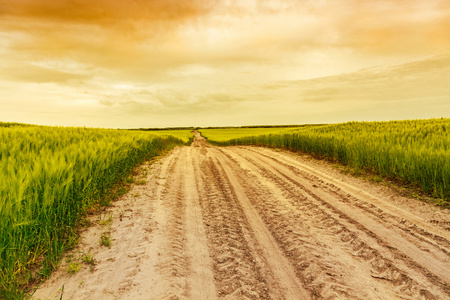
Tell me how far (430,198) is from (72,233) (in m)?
7.56

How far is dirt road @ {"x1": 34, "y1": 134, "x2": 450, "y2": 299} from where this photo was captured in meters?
3.01

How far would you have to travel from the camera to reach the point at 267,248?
3.95 meters

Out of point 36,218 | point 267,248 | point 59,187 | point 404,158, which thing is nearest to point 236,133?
point 404,158

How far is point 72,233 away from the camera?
13.2ft

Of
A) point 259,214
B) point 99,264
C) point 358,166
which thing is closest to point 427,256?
point 259,214

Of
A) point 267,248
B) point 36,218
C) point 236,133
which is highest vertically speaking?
point 236,133

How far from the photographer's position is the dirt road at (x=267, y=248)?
3.01 m

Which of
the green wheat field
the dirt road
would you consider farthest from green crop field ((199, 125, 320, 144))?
the dirt road

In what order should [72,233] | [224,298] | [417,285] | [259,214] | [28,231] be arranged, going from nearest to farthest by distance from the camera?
[224,298] → [417,285] → [28,231] → [72,233] → [259,214]

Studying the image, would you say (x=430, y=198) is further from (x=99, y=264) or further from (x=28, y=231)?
(x=28, y=231)

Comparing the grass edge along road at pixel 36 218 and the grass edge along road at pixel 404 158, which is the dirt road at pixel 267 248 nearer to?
the grass edge along road at pixel 36 218

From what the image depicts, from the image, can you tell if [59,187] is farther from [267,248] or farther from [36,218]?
[267,248]

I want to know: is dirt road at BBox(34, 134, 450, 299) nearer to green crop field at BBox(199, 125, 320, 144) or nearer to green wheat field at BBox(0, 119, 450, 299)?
green wheat field at BBox(0, 119, 450, 299)

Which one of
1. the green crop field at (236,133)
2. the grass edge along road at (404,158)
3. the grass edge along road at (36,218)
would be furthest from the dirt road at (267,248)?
the green crop field at (236,133)
